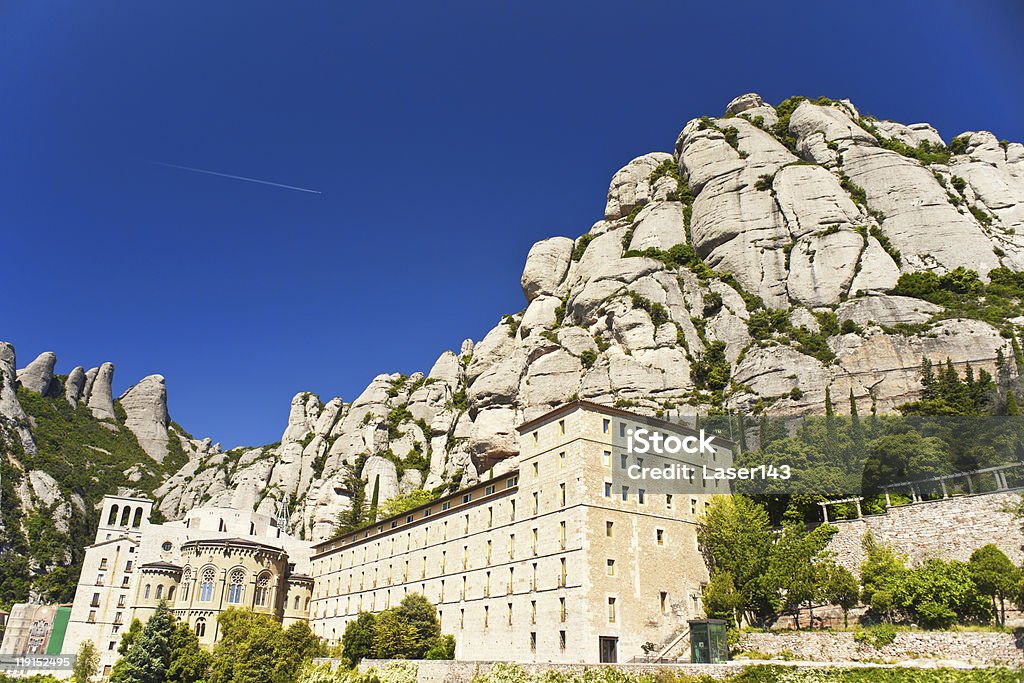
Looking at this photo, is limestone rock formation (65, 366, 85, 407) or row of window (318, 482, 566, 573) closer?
row of window (318, 482, 566, 573)

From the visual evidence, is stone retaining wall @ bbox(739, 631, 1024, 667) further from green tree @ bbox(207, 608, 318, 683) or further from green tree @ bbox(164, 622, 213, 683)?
green tree @ bbox(164, 622, 213, 683)

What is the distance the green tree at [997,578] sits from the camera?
3300 centimetres

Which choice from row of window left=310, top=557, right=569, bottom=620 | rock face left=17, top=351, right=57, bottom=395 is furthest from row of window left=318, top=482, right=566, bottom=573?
rock face left=17, top=351, right=57, bottom=395

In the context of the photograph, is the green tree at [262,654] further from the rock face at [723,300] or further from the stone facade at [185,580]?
the rock face at [723,300]

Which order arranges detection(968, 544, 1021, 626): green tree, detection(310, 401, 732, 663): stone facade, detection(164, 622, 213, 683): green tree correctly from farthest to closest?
detection(164, 622, 213, 683): green tree < detection(310, 401, 732, 663): stone facade < detection(968, 544, 1021, 626): green tree

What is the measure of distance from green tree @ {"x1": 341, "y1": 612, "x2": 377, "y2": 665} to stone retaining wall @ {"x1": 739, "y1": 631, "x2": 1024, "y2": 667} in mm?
27577

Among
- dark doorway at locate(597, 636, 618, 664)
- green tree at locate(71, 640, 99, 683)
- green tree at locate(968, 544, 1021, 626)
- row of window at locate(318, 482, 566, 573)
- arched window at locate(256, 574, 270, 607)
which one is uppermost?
row of window at locate(318, 482, 566, 573)

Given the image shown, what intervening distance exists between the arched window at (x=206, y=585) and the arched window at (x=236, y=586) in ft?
6.06

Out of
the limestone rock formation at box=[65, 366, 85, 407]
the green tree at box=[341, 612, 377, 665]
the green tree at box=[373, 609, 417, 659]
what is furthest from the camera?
the limestone rock formation at box=[65, 366, 85, 407]

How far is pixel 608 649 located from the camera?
4094cm

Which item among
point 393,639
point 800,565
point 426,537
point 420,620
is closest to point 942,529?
point 800,565

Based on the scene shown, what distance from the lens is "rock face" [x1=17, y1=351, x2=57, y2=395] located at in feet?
513

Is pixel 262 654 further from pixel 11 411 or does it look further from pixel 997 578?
pixel 11 411

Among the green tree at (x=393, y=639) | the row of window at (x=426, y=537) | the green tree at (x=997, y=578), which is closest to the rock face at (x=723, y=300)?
the row of window at (x=426, y=537)
